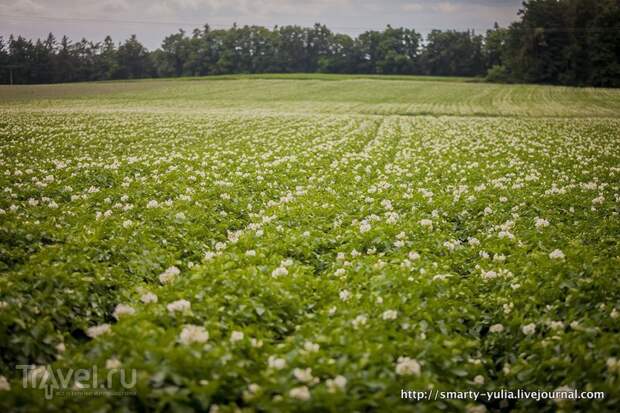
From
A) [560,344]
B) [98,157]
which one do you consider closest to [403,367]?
[560,344]

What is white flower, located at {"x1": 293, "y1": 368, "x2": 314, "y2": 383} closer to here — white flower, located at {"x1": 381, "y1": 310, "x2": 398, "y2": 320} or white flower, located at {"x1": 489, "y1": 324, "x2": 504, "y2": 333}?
white flower, located at {"x1": 381, "y1": 310, "x2": 398, "y2": 320}

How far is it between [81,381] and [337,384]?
2.31 m

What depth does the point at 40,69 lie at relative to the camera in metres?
112

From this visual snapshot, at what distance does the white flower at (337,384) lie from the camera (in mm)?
3549

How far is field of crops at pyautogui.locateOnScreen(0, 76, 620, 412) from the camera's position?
374 centimetres

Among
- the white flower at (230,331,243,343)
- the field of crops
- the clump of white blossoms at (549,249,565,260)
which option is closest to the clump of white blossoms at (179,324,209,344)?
the field of crops

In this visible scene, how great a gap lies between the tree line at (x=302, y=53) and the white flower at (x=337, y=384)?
3994 inches

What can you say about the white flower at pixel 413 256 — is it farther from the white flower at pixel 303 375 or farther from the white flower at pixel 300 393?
the white flower at pixel 300 393

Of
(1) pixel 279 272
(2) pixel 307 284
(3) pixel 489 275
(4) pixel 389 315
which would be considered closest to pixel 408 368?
(4) pixel 389 315

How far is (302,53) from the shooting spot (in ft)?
457

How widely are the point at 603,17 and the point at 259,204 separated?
101 meters

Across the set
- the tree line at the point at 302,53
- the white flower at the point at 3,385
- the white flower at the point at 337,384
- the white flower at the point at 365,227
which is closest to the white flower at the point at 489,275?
the white flower at the point at 365,227

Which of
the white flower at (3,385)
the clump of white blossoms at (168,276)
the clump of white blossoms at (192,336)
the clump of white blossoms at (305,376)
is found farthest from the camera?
the clump of white blossoms at (168,276)

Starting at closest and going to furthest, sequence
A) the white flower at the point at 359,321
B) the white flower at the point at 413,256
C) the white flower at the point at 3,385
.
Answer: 1. the white flower at the point at 3,385
2. the white flower at the point at 359,321
3. the white flower at the point at 413,256
